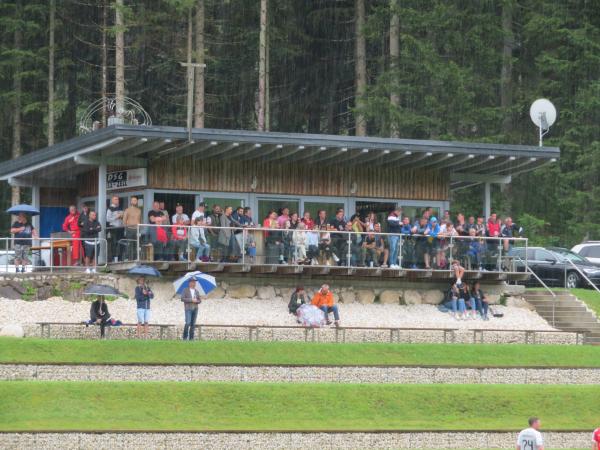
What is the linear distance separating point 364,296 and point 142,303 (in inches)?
277

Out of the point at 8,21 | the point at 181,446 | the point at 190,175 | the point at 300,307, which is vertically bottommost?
the point at 181,446

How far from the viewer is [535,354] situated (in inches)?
1287

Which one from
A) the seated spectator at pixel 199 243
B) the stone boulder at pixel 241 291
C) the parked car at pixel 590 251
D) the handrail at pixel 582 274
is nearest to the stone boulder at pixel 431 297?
the stone boulder at pixel 241 291

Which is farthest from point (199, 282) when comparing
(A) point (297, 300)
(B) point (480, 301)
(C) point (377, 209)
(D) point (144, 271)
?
(B) point (480, 301)

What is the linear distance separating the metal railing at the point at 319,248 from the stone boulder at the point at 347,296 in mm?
1017

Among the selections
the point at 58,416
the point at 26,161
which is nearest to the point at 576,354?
the point at 58,416

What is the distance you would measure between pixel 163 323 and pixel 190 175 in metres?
4.52

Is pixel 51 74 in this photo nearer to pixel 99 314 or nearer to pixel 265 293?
pixel 265 293

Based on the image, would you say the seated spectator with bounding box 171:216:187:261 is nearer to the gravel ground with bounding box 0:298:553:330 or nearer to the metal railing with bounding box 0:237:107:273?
the gravel ground with bounding box 0:298:553:330

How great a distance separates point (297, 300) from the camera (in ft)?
114

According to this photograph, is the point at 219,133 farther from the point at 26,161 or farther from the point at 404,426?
the point at 404,426

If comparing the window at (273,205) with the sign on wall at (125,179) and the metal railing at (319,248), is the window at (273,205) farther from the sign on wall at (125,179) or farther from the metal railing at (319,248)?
the sign on wall at (125,179)

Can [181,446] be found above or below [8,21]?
below

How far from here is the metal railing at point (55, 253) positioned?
35.4 m
